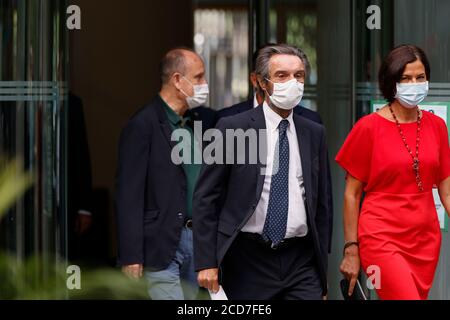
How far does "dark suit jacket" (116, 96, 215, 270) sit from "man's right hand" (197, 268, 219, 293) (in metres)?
0.95

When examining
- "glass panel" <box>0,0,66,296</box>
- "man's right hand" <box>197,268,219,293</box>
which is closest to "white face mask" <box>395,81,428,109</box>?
"man's right hand" <box>197,268,219,293</box>

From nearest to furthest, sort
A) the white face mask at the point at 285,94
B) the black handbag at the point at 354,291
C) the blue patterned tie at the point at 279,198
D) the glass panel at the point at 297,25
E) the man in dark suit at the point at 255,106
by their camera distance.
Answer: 1. the blue patterned tie at the point at 279,198
2. the white face mask at the point at 285,94
3. the black handbag at the point at 354,291
4. the man in dark suit at the point at 255,106
5. the glass panel at the point at 297,25

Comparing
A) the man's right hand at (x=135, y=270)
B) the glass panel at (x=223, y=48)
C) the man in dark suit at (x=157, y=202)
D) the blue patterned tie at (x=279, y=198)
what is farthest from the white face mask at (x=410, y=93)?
the glass panel at (x=223, y=48)

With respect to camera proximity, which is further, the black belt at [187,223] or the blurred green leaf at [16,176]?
the blurred green leaf at [16,176]

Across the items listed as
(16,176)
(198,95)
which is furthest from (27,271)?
(198,95)

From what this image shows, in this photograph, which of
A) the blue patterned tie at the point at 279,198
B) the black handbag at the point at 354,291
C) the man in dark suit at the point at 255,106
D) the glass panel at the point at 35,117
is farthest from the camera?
the glass panel at the point at 35,117

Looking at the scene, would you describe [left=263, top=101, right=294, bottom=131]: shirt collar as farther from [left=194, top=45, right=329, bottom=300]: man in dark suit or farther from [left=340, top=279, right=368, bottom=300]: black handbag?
[left=340, top=279, right=368, bottom=300]: black handbag

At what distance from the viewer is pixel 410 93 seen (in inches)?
258

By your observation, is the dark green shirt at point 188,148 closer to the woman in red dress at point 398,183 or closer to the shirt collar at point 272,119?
the shirt collar at point 272,119

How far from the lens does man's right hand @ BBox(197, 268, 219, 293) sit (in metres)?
6.34

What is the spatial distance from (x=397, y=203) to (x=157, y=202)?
1.57 meters

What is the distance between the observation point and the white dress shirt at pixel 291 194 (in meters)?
6.34

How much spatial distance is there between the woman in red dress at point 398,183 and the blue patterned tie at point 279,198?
403 millimetres
